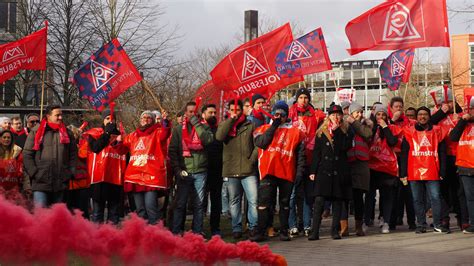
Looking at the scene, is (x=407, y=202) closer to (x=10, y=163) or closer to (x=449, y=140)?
(x=449, y=140)

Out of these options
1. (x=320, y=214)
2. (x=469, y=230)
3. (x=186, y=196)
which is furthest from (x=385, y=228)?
(x=186, y=196)

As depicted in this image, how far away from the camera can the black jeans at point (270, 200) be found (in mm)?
10875

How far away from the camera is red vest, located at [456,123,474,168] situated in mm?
11305

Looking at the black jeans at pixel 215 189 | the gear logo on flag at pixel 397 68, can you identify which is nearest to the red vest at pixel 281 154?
the black jeans at pixel 215 189

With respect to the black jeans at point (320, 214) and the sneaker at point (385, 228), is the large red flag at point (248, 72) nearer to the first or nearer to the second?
the black jeans at point (320, 214)

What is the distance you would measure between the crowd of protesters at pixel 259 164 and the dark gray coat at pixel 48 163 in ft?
0.04

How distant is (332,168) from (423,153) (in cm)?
169

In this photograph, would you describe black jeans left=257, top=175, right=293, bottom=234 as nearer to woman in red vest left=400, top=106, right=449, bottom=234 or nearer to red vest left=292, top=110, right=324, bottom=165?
red vest left=292, top=110, right=324, bottom=165

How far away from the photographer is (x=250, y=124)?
11.4m

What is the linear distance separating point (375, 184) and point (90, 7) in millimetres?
22077

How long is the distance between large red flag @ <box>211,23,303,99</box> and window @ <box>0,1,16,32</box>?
2614cm

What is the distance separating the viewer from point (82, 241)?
2572mm

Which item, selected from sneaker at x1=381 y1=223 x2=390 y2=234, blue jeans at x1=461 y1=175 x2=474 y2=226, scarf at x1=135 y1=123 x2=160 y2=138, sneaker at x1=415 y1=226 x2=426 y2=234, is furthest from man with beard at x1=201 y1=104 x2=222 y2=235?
blue jeans at x1=461 y1=175 x2=474 y2=226

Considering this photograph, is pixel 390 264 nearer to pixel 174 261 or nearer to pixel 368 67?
pixel 174 261
